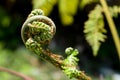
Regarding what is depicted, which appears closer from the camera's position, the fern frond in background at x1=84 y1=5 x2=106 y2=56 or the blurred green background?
the fern frond in background at x1=84 y1=5 x2=106 y2=56

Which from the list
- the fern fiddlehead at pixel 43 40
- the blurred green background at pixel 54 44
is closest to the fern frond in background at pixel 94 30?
the fern fiddlehead at pixel 43 40

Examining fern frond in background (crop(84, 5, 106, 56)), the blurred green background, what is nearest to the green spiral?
fern frond in background (crop(84, 5, 106, 56))

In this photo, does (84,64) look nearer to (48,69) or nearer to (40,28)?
(48,69)

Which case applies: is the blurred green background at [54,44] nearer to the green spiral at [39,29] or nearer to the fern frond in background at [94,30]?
the fern frond in background at [94,30]

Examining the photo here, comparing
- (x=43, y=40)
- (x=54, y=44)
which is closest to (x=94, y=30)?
(x=43, y=40)

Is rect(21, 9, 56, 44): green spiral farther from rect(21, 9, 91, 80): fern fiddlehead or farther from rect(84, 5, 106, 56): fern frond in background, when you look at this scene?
rect(84, 5, 106, 56): fern frond in background

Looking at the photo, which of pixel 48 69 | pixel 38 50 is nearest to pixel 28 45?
pixel 38 50
